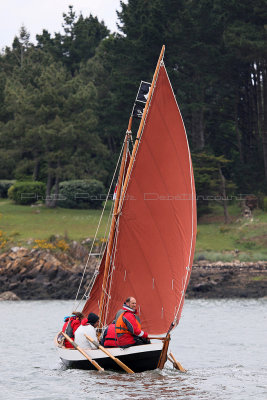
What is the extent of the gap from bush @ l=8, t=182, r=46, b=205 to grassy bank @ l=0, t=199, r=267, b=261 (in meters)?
2.64

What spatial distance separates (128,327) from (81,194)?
52.6m

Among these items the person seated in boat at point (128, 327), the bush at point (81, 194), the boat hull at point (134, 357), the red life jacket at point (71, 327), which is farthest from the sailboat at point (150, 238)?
the bush at point (81, 194)

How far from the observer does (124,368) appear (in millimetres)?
24047

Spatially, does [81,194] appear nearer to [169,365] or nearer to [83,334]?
[169,365]

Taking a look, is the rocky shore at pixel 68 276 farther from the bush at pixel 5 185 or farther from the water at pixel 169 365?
the bush at pixel 5 185

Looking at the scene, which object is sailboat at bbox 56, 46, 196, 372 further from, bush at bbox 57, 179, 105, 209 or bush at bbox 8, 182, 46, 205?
bush at bbox 8, 182, 46, 205

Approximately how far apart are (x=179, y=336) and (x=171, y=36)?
4228cm

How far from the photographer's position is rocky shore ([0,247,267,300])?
189 feet

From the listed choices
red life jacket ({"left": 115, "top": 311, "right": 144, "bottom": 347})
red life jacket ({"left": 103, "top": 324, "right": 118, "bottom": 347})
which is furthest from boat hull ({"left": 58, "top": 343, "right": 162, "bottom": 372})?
red life jacket ({"left": 103, "top": 324, "right": 118, "bottom": 347})

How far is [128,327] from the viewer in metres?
23.9

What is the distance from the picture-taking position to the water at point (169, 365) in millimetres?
22516

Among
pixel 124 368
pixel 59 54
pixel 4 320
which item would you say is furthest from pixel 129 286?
pixel 59 54

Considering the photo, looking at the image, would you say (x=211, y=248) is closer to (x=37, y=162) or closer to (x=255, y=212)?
(x=255, y=212)

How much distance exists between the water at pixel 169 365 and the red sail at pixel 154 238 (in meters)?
2.39
